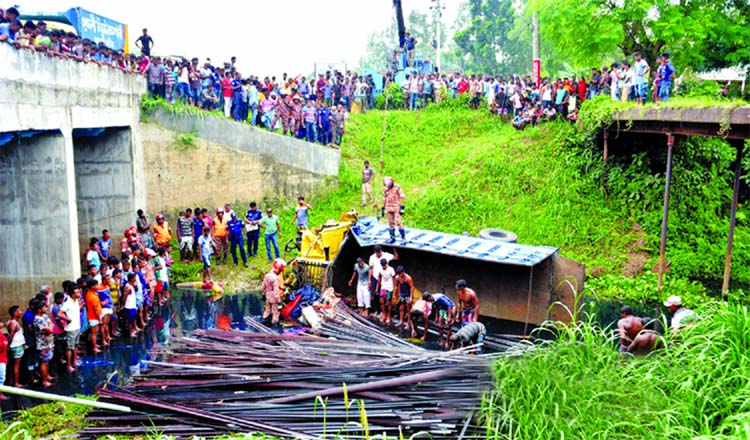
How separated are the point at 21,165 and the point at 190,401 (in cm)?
890

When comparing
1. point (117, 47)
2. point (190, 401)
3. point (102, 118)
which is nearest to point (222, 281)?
point (102, 118)

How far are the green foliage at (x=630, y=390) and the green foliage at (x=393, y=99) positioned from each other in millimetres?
20566

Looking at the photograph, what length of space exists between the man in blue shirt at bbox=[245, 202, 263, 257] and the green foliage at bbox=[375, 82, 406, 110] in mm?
11513

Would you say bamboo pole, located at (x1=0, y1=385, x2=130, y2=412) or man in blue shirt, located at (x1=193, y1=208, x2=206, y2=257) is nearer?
→ bamboo pole, located at (x1=0, y1=385, x2=130, y2=412)

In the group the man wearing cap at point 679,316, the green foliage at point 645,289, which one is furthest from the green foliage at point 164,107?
the man wearing cap at point 679,316

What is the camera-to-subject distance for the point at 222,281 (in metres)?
17.0

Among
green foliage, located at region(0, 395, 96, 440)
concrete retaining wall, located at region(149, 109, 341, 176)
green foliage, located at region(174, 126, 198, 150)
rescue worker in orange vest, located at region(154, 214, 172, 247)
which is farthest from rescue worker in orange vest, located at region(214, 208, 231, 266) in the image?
green foliage, located at region(0, 395, 96, 440)

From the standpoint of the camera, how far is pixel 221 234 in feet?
57.5

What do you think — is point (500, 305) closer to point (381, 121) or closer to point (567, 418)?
point (567, 418)

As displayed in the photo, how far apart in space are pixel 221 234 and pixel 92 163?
4.25m

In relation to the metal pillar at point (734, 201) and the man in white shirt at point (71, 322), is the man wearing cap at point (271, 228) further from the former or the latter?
the metal pillar at point (734, 201)

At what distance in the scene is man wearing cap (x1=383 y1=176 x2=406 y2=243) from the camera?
46.6ft

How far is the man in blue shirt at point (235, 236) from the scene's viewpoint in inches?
683

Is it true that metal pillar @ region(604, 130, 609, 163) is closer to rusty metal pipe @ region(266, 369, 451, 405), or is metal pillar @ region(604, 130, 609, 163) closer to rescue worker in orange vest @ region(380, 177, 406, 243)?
Result: rescue worker in orange vest @ region(380, 177, 406, 243)
